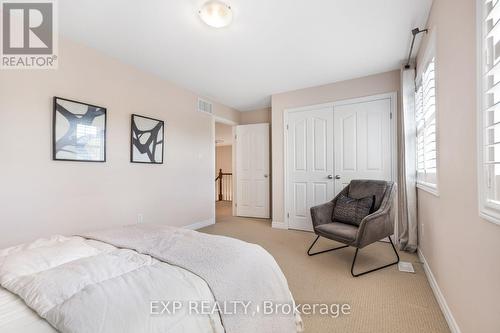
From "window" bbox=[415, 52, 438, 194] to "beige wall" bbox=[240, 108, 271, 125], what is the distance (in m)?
2.80

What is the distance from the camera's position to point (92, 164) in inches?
101

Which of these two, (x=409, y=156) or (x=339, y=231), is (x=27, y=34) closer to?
(x=339, y=231)

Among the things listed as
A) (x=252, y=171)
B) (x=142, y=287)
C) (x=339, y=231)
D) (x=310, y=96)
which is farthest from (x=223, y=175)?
(x=142, y=287)

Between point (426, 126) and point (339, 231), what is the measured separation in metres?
1.37

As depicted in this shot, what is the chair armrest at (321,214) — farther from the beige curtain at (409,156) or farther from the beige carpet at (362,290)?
the beige curtain at (409,156)

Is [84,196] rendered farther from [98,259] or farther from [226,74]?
[226,74]

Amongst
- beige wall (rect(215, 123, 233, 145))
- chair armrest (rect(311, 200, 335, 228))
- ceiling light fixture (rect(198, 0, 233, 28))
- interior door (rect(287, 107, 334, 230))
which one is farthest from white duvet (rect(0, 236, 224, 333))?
beige wall (rect(215, 123, 233, 145))

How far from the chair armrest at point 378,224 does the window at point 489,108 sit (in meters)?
1.22

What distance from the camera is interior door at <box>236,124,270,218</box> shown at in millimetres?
4859

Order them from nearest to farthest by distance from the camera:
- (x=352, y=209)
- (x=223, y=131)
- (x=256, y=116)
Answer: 1. (x=352, y=209)
2. (x=256, y=116)
3. (x=223, y=131)

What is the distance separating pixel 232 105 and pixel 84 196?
10.5 ft

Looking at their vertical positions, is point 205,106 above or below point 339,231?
above

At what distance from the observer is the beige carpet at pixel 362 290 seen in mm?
1538

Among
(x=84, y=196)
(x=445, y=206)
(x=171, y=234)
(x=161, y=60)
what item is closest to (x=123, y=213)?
(x=84, y=196)
